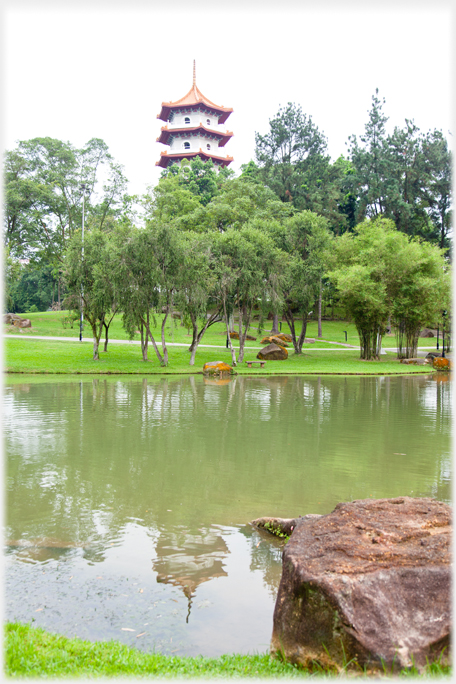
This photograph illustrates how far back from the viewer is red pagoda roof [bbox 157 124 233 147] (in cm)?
7506

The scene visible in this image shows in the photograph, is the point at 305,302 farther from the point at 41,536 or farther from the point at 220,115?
the point at 220,115

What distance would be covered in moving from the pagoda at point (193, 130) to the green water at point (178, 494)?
65.8 metres

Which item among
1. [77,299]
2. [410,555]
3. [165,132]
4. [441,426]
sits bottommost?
[441,426]

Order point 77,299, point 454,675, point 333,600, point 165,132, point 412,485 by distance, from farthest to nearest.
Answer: point 165,132, point 77,299, point 412,485, point 333,600, point 454,675

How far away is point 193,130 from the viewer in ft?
247

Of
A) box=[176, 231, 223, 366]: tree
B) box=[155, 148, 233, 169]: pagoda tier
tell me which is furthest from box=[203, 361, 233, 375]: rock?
box=[155, 148, 233, 169]: pagoda tier

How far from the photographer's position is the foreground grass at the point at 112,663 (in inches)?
134

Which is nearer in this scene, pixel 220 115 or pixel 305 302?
pixel 305 302

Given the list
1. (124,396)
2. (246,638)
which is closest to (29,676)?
(246,638)

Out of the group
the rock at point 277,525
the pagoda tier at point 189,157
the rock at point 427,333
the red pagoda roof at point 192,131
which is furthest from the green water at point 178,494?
the red pagoda roof at point 192,131

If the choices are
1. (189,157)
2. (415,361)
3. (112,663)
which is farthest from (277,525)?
(189,157)

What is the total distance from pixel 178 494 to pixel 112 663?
4414 mm

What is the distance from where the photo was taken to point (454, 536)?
402 centimetres

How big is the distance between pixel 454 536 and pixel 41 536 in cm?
476
